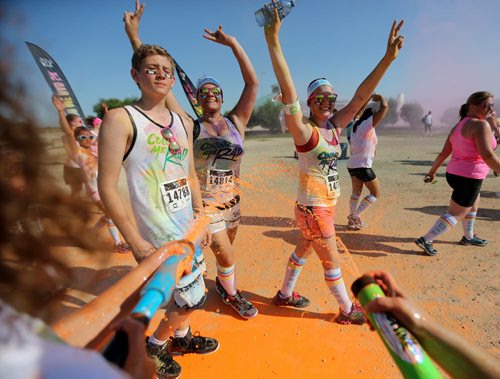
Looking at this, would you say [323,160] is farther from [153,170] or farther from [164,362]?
[164,362]

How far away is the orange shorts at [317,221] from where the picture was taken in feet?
9.47

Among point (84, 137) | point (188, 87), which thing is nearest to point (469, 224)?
point (188, 87)

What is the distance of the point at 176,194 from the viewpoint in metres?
2.26

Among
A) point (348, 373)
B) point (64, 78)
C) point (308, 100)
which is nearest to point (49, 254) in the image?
point (348, 373)

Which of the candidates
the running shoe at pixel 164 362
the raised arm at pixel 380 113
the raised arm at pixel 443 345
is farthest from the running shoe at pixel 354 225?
the raised arm at pixel 443 345

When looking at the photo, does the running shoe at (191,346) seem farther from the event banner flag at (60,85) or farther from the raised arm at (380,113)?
the event banner flag at (60,85)

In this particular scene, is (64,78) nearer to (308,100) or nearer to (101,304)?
(308,100)

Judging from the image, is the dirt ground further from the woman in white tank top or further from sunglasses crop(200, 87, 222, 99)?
sunglasses crop(200, 87, 222, 99)

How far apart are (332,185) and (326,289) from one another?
1.45 metres

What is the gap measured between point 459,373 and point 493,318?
2754 mm

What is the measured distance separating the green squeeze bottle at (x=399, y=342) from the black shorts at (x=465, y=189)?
3875mm

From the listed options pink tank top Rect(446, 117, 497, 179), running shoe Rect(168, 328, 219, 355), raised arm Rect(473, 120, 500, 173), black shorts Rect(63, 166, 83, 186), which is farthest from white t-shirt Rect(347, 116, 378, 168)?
black shorts Rect(63, 166, 83, 186)

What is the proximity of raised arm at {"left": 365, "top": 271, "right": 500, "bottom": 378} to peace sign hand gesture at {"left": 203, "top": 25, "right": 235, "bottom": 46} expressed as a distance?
8.98ft

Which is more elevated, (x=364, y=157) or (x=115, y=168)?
(x=115, y=168)
